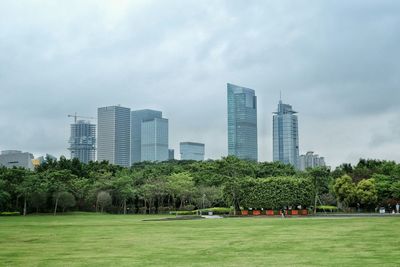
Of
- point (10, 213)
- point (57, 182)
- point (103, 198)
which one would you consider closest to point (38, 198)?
point (57, 182)

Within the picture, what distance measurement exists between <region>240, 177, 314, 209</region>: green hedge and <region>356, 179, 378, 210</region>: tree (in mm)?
7678

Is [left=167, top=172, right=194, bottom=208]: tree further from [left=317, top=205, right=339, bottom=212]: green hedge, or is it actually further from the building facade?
the building facade

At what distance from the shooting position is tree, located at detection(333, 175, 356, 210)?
74125 mm

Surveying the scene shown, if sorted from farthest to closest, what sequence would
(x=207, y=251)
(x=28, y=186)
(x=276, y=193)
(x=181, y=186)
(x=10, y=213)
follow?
(x=181, y=186)
(x=10, y=213)
(x=28, y=186)
(x=276, y=193)
(x=207, y=251)

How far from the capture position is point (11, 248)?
22.1m

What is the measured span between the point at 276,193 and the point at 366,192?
13.2 metres

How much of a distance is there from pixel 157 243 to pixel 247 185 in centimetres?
4862

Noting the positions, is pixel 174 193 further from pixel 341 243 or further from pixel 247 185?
pixel 341 243

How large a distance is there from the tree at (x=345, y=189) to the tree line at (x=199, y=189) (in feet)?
0.46

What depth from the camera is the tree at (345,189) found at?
74.1 m

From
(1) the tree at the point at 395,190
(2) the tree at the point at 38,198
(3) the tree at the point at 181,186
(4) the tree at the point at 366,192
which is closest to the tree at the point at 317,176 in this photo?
(4) the tree at the point at 366,192

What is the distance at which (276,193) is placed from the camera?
70.4m

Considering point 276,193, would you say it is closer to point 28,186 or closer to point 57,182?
point 57,182

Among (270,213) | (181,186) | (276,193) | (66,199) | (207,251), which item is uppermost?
(181,186)
